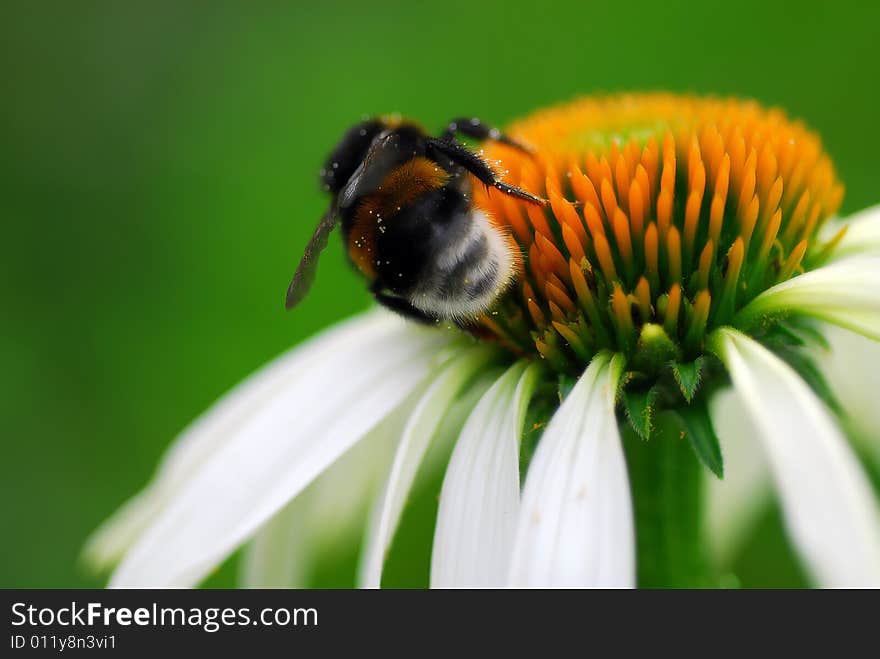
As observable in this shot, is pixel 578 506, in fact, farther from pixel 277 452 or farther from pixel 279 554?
pixel 279 554

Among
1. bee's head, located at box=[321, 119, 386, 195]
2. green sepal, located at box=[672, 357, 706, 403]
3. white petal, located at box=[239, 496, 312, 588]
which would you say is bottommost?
white petal, located at box=[239, 496, 312, 588]

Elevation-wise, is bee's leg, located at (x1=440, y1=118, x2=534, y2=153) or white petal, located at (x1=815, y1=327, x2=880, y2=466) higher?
bee's leg, located at (x1=440, y1=118, x2=534, y2=153)

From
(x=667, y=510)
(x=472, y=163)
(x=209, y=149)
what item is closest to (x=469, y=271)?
(x=472, y=163)

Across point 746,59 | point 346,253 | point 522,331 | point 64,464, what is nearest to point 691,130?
point 522,331

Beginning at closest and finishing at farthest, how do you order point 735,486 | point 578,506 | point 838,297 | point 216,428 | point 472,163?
point 578,506
point 838,297
point 472,163
point 216,428
point 735,486

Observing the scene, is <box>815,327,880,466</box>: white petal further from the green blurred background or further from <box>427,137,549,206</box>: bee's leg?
<box>427,137,549,206</box>: bee's leg

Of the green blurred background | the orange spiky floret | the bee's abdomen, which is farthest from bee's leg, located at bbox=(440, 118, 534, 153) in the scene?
the green blurred background

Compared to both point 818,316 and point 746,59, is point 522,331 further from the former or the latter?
point 746,59
